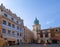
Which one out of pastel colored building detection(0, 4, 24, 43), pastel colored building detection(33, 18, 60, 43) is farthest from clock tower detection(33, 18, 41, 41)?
pastel colored building detection(0, 4, 24, 43)

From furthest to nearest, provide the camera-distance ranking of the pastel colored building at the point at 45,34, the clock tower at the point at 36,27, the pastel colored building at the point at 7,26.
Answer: the clock tower at the point at 36,27 → the pastel colored building at the point at 45,34 → the pastel colored building at the point at 7,26

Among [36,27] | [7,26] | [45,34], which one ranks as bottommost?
[45,34]

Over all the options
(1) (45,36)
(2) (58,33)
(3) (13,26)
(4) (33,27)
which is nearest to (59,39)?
(2) (58,33)

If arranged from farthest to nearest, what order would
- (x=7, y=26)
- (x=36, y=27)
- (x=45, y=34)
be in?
1. (x=36, y=27)
2. (x=45, y=34)
3. (x=7, y=26)

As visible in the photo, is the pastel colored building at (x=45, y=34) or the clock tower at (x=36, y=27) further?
the clock tower at (x=36, y=27)

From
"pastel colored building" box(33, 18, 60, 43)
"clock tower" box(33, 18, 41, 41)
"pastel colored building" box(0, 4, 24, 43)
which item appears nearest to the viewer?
"pastel colored building" box(0, 4, 24, 43)

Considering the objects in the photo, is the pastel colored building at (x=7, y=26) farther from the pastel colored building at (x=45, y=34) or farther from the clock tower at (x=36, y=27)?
the clock tower at (x=36, y=27)

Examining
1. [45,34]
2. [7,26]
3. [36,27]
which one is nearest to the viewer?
[7,26]

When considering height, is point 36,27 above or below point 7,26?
above

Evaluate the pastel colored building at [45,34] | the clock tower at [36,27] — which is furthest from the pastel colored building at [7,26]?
the clock tower at [36,27]

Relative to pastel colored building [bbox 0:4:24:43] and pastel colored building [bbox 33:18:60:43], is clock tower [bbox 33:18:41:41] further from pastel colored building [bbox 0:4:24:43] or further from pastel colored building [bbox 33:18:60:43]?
pastel colored building [bbox 0:4:24:43]

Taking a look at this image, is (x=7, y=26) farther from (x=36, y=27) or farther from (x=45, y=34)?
(x=36, y=27)

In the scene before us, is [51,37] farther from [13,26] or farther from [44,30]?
[13,26]

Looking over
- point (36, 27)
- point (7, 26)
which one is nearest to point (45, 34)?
point (36, 27)
